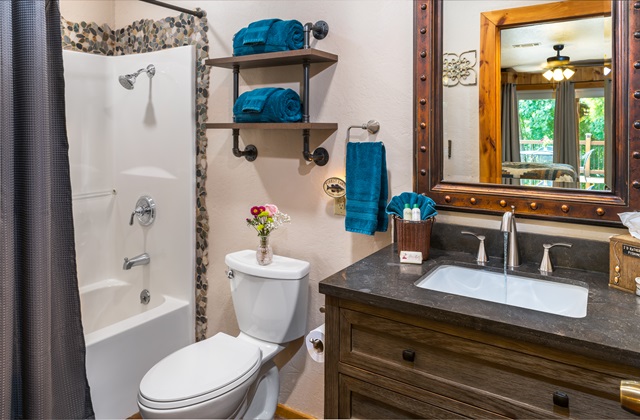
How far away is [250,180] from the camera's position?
230 cm

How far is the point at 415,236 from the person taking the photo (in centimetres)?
158

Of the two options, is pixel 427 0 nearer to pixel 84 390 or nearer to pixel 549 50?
pixel 549 50

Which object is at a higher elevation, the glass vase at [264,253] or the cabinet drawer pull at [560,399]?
the glass vase at [264,253]

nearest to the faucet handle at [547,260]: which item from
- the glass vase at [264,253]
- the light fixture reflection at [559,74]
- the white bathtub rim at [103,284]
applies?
the light fixture reflection at [559,74]

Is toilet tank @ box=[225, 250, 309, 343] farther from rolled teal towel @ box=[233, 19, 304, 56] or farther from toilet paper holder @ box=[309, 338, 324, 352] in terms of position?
rolled teal towel @ box=[233, 19, 304, 56]

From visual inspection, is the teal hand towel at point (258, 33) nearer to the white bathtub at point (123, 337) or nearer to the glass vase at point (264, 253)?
the glass vase at point (264, 253)

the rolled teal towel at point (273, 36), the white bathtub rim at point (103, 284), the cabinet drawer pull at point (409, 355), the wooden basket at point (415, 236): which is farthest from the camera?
the white bathtub rim at point (103, 284)

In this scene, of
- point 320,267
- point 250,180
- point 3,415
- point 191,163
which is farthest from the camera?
point 191,163

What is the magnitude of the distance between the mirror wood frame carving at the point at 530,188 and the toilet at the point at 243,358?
0.71 m

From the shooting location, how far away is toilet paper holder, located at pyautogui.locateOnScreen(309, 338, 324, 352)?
1605mm

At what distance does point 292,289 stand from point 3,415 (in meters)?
1.07

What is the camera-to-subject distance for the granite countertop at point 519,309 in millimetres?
975

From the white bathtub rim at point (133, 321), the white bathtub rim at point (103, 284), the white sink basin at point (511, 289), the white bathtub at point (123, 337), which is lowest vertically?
the white bathtub at point (123, 337)

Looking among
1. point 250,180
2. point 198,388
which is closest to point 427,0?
point 250,180
